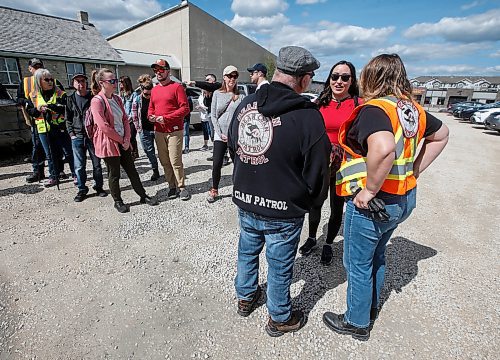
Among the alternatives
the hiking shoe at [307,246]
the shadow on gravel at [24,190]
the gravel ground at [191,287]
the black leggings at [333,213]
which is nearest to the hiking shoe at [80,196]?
the gravel ground at [191,287]

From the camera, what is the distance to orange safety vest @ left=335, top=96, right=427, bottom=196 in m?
1.61

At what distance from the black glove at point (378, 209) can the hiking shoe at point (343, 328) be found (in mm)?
948

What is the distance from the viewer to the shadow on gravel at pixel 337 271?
2.57m

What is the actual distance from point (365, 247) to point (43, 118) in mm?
5299

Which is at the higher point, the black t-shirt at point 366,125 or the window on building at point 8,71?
the window on building at point 8,71

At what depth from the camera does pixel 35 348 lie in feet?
6.63

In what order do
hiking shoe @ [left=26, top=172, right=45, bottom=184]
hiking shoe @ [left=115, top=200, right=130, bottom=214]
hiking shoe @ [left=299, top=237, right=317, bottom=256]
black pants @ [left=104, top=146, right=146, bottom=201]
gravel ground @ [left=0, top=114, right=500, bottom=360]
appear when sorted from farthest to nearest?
hiking shoe @ [left=26, top=172, right=45, bottom=184], hiking shoe @ [left=115, top=200, right=130, bottom=214], black pants @ [left=104, top=146, right=146, bottom=201], hiking shoe @ [left=299, top=237, right=317, bottom=256], gravel ground @ [left=0, top=114, right=500, bottom=360]

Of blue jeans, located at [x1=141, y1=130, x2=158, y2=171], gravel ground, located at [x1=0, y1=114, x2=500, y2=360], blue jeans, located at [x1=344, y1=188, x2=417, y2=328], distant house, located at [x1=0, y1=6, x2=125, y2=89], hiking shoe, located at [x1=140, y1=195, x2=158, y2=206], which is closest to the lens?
blue jeans, located at [x1=344, y1=188, x2=417, y2=328]

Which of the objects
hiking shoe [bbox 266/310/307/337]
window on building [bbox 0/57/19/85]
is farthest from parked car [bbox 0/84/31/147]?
window on building [bbox 0/57/19/85]

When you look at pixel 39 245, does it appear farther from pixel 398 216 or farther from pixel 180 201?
pixel 398 216

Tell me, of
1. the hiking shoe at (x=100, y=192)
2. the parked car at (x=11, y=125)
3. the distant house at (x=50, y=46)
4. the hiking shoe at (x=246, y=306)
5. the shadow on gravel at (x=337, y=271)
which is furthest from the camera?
the distant house at (x=50, y=46)

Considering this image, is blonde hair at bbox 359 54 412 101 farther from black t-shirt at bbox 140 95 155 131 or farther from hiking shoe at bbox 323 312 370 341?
black t-shirt at bbox 140 95 155 131

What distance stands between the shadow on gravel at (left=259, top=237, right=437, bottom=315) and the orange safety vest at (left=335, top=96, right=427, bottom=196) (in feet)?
3.84

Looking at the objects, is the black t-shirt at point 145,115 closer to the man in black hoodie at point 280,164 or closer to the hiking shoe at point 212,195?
the hiking shoe at point 212,195
